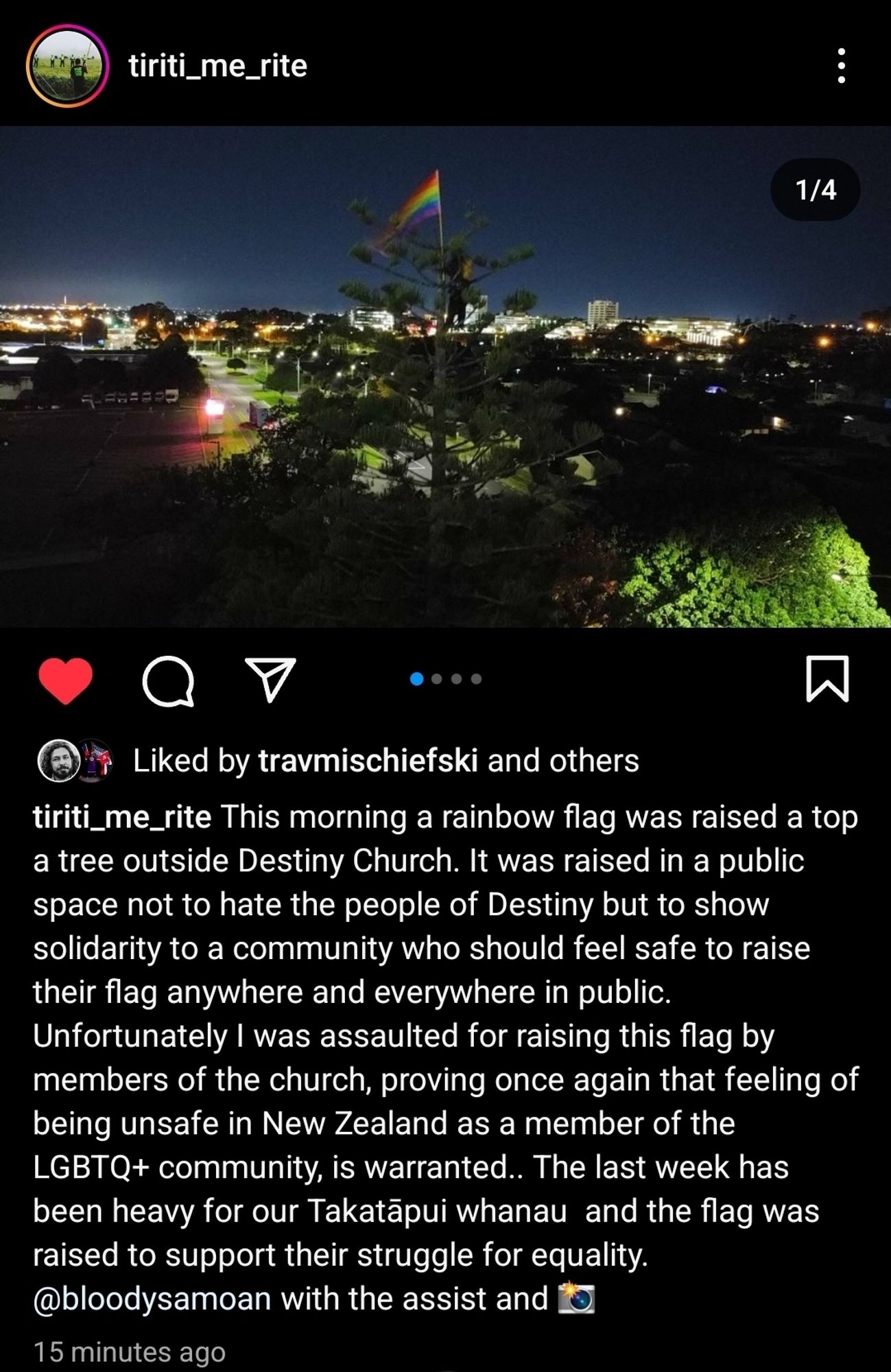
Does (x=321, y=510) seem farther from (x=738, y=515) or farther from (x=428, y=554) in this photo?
(x=738, y=515)

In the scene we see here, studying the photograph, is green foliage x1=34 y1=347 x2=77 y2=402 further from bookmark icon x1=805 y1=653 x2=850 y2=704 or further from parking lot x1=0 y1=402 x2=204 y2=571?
bookmark icon x1=805 y1=653 x2=850 y2=704

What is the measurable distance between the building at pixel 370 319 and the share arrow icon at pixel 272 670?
Result: 756 centimetres

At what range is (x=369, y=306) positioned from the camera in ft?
29.6

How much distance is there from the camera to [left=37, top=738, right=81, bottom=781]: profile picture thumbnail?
2182mm

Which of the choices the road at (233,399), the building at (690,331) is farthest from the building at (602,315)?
the road at (233,399)

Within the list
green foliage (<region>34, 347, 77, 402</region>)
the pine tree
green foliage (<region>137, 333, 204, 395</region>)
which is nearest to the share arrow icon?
the pine tree

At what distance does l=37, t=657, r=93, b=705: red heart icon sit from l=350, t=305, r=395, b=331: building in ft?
24.7

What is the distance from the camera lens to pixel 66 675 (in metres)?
2.17

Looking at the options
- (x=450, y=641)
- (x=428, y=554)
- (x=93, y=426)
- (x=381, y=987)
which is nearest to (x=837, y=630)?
(x=450, y=641)

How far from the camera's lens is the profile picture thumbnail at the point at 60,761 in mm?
2182

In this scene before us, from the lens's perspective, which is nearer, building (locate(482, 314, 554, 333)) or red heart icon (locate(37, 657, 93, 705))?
red heart icon (locate(37, 657, 93, 705))

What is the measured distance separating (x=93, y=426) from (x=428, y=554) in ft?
29.1

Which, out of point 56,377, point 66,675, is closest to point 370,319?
point 56,377
